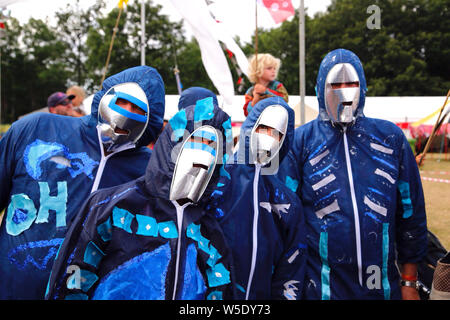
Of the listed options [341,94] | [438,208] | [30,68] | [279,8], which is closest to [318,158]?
[341,94]

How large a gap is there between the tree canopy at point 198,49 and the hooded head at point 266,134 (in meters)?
1.34

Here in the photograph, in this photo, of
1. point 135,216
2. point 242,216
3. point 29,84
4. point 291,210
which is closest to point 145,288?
point 135,216

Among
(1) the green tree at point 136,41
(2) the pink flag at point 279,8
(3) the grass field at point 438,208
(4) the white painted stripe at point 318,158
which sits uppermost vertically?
(1) the green tree at point 136,41

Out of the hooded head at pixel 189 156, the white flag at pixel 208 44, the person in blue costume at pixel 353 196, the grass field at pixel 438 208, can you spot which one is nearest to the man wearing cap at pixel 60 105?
the white flag at pixel 208 44

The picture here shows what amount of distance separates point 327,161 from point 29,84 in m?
47.2

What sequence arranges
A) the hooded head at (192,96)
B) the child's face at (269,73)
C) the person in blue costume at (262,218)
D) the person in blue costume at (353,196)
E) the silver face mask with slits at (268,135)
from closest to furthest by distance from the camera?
the person in blue costume at (262,218)
the silver face mask with slits at (268,135)
the person in blue costume at (353,196)
the hooded head at (192,96)
the child's face at (269,73)

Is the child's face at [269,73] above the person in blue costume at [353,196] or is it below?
above

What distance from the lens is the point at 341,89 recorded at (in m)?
2.34

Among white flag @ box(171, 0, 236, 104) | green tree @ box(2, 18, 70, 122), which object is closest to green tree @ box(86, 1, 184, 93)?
green tree @ box(2, 18, 70, 122)

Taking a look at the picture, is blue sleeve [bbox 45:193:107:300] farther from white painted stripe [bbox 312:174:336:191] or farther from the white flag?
the white flag

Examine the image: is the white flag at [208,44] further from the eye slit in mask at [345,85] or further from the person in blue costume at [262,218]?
the person in blue costume at [262,218]

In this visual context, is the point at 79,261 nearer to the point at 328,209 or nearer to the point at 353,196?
the point at 328,209

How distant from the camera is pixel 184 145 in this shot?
1711mm

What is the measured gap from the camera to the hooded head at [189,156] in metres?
1.66
